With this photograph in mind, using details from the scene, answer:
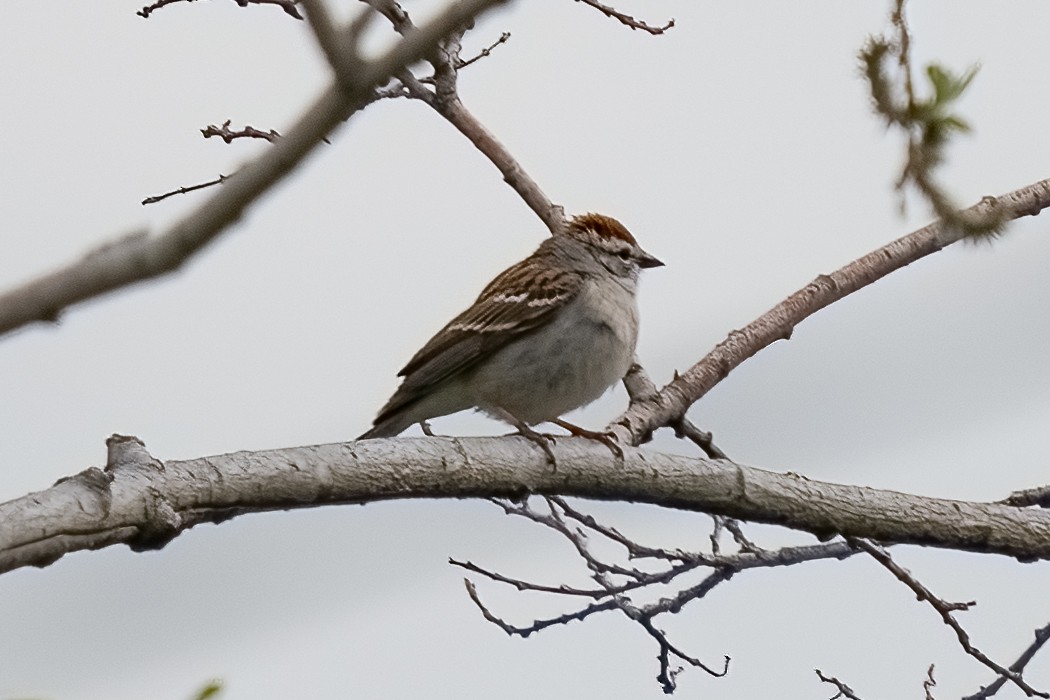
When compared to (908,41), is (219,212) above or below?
below

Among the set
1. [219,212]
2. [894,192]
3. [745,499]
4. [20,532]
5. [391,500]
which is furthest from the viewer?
[745,499]

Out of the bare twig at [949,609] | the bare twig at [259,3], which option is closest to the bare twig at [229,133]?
the bare twig at [259,3]

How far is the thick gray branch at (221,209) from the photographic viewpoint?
5.27 ft

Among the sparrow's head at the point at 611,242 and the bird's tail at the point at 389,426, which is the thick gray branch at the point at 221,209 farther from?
the sparrow's head at the point at 611,242

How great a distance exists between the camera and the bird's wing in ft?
21.9

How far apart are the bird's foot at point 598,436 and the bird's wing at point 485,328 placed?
0.53 metres

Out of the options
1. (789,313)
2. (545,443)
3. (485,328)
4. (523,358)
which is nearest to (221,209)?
(545,443)

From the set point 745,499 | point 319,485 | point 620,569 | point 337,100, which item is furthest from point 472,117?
point 337,100

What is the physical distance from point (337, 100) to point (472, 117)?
18.6 ft

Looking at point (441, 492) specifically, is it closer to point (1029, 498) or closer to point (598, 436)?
point (598, 436)

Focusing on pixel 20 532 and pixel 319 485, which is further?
pixel 319 485

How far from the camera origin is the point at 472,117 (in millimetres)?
7414

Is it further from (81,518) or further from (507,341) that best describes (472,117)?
(81,518)

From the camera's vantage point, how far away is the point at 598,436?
18.0 ft
